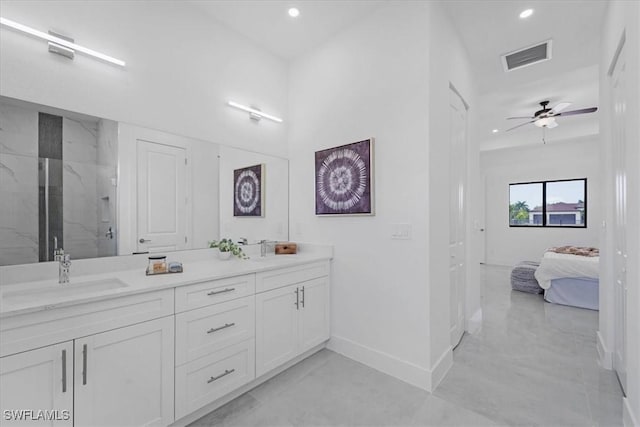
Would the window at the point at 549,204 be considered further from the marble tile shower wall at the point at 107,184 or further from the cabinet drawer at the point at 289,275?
the marble tile shower wall at the point at 107,184

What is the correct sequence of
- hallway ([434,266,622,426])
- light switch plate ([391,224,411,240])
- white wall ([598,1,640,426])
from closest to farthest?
white wall ([598,1,640,426]), hallway ([434,266,622,426]), light switch plate ([391,224,411,240])

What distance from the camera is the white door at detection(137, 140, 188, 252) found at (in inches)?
83.0

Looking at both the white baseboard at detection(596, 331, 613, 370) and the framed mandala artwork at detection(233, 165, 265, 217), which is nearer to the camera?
the white baseboard at detection(596, 331, 613, 370)

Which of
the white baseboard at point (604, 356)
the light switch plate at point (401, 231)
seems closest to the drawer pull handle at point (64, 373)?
the light switch plate at point (401, 231)

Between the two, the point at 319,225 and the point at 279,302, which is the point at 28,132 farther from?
the point at 319,225

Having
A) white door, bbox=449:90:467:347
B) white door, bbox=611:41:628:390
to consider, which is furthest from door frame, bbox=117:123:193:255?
white door, bbox=611:41:628:390

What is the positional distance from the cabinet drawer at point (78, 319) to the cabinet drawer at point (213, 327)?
6.2 inches

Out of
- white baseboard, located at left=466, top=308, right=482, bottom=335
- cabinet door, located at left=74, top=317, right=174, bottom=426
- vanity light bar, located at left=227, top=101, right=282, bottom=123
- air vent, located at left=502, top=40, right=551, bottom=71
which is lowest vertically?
white baseboard, located at left=466, top=308, right=482, bottom=335

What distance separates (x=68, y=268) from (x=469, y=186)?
3.62 meters

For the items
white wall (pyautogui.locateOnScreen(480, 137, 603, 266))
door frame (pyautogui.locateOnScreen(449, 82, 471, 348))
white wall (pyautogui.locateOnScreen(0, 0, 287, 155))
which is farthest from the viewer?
white wall (pyautogui.locateOnScreen(480, 137, 603, 266))

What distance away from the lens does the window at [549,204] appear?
20.4ft

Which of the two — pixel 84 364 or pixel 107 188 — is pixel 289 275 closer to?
pixel 84 364

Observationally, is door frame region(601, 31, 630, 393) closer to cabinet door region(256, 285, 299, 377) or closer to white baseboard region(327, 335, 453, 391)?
white baseboard region(327, 335, 453, 391)

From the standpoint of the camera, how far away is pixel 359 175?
249 centimetres
